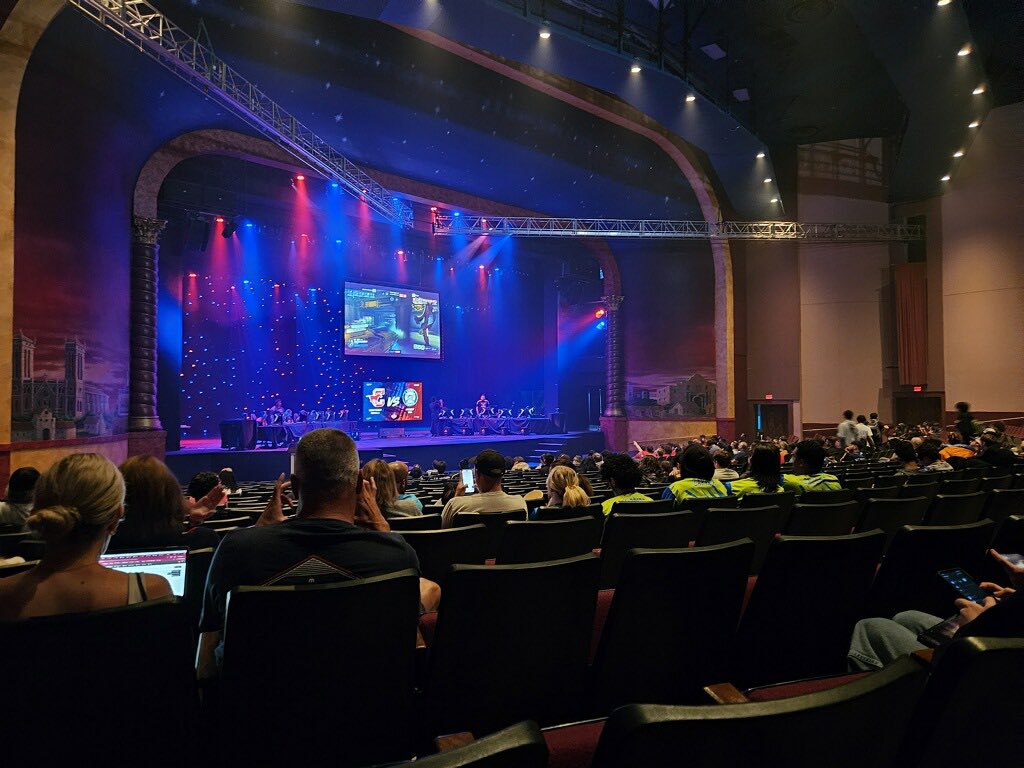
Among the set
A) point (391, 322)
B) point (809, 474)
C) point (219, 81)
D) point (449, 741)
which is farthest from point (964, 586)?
point (391, 322)

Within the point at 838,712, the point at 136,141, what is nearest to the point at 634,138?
the point at 136,141

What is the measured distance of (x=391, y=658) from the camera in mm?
1642

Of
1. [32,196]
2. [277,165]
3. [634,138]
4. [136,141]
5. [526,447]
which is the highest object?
[634,138]

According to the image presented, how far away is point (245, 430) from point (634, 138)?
519 inches

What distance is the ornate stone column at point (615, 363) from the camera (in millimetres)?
21594

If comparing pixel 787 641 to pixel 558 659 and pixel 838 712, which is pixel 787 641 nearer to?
pixel 558 659

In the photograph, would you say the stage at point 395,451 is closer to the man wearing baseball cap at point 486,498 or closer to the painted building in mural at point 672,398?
the painted building in mural at point 672,398

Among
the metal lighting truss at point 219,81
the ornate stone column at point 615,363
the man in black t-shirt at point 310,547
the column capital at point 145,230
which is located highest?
the metal lighting truss at point 219,81

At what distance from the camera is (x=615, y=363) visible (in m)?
21.7

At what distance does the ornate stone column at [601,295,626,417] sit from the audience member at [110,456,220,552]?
769 inches

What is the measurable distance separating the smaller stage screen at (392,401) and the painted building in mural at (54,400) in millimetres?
10096

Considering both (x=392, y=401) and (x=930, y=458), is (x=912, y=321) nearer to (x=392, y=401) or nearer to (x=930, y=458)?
(x=930, y=458)

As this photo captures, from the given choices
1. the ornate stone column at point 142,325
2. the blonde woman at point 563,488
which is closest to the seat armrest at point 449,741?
the blonde woman at point 563,488

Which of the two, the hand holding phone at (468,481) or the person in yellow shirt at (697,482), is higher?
the person in yellow shirt at (697,482)
